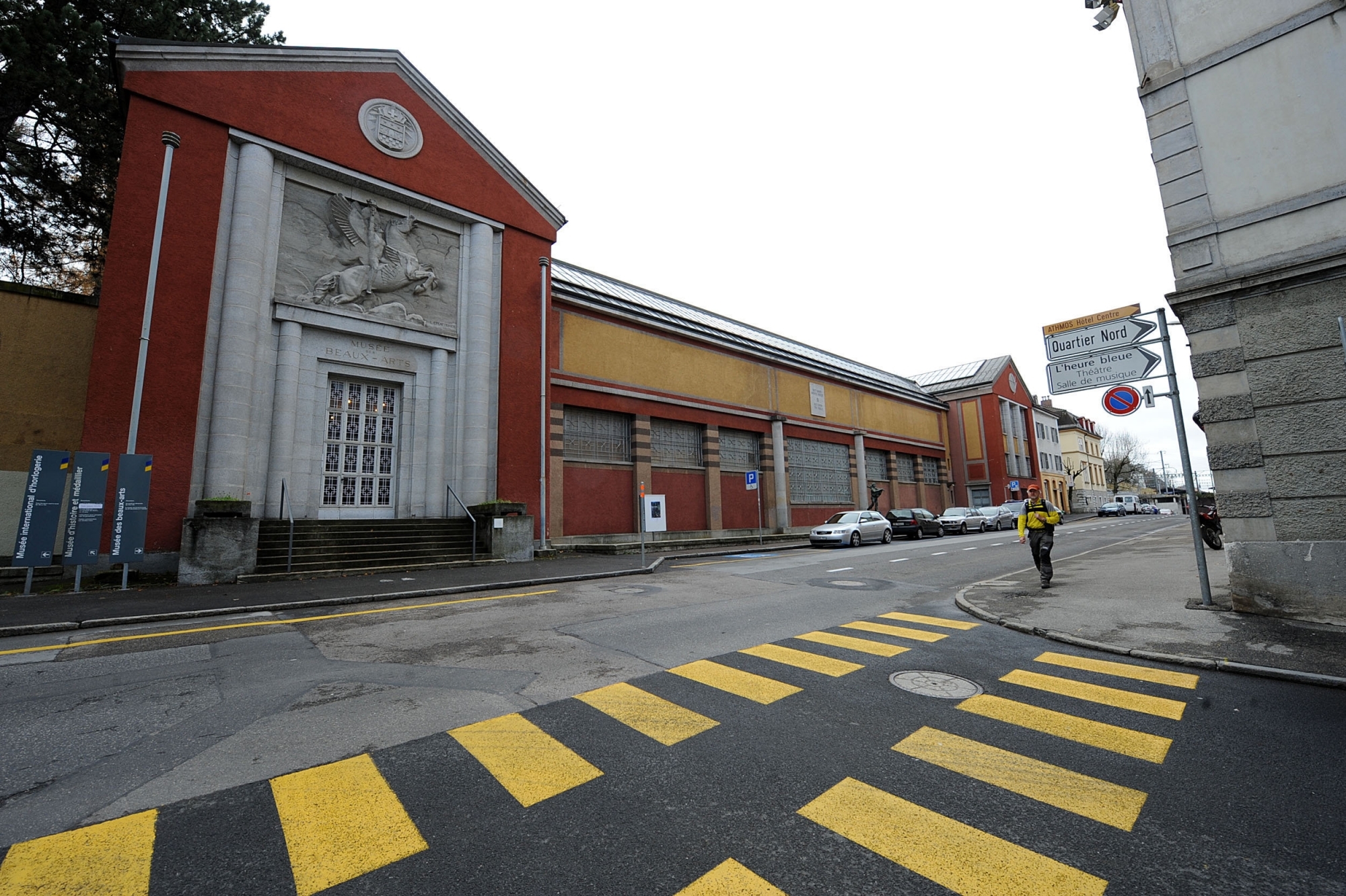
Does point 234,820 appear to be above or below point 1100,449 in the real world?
below

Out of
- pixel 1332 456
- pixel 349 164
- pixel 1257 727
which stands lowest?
pixel 1257 727

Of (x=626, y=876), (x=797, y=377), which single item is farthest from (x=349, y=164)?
(x=797, y=377)

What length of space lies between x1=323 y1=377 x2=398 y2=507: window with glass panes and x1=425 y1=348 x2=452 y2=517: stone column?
3.34ft

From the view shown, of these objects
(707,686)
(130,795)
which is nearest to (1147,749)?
(707,686)

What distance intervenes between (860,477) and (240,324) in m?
31.4

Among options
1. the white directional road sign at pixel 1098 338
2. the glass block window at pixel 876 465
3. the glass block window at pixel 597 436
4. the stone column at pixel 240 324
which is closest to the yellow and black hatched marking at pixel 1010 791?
the white directional road sign at pixel 1098 338

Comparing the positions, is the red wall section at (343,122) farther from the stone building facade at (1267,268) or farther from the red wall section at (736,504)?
the stone building facade at (1267,268)

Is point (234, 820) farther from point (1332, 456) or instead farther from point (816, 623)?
point (1332, 456)

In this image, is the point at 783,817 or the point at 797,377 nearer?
the point at 783,817

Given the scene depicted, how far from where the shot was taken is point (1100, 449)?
8362 centimetres

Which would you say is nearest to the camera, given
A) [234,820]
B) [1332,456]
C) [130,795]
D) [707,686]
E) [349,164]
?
[234,820]

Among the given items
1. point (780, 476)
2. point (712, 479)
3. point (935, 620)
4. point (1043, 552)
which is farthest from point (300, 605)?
point (780, 476)

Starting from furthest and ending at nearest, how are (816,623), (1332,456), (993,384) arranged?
(993,384), (816,623), (1332,456)

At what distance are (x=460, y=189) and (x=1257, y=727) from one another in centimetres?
2138
